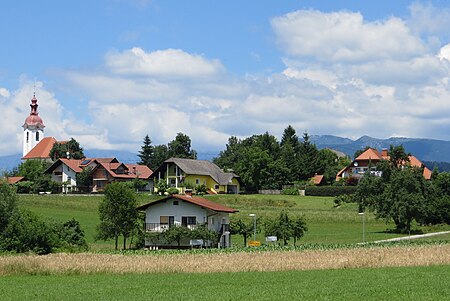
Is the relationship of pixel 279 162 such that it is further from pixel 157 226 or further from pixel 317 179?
pixel 157 226

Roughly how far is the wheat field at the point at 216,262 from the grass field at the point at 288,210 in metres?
19.1

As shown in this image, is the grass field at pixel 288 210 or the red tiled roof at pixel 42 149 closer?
the grass field at pixel 288 210

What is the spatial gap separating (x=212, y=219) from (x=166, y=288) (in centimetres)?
3657

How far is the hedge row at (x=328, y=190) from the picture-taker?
11119 cm

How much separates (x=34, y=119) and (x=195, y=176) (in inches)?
3206

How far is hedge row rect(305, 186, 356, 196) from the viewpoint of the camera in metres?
111

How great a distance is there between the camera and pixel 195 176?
400 feet

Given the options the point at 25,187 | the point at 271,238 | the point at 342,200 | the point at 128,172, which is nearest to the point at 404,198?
the point at 271,238

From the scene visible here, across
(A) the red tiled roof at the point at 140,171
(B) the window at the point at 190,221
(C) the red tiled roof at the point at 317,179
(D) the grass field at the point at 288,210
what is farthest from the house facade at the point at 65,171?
(B) the window at the point at 190,221

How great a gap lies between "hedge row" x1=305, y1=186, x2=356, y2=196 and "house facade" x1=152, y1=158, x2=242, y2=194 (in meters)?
14.9

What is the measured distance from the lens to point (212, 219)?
2623 inches

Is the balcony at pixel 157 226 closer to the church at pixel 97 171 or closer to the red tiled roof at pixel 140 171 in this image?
the church at pixel 97 171

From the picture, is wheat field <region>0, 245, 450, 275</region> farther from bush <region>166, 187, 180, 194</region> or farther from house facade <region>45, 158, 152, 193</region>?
house facade <region>45, 158, 152, 193</region>

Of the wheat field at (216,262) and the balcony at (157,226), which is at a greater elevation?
the balcony at (157,226)
